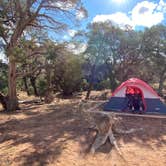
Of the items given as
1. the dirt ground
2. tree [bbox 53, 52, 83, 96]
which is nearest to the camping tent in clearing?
the dirt ground

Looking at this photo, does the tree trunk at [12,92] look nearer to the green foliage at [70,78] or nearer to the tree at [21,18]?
the tree at [21,18]

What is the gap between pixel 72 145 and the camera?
450cm

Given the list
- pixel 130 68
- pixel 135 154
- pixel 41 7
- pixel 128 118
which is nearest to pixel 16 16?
pixel 41 7

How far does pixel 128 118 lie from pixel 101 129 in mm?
2098

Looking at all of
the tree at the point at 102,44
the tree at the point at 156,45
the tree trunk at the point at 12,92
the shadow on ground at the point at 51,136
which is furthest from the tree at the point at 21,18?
the tree at the point at 156,45

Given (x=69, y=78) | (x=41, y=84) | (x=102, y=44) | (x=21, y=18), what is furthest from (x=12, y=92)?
(x=41, y=84)

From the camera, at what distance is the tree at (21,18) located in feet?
28.9

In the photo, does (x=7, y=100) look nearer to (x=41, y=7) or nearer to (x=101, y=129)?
(x=41, y=7)

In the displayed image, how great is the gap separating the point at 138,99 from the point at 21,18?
5.55 metres

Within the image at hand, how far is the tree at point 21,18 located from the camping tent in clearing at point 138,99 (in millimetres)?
4069

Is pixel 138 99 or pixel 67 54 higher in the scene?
pixel 67 54

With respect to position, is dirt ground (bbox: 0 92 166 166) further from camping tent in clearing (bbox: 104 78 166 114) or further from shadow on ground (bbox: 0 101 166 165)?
camping tent in clearing (bbox: 104 78 166 114)

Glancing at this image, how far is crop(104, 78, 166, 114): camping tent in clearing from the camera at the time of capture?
7438 millimetres

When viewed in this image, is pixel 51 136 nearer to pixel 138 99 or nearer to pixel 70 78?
pixel 138 99
